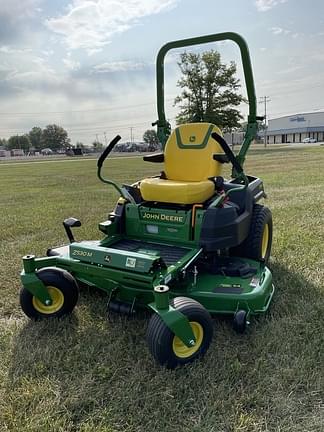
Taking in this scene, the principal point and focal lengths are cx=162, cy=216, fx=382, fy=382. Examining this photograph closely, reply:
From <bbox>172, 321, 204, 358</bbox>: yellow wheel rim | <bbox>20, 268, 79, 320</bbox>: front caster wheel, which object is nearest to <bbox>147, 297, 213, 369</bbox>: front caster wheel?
<bbox>172, 321, 204, 358</bbox>: yellow wheel rim

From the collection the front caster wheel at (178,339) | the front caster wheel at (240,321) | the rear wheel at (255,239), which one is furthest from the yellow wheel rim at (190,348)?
the rear wheel at (255,239)

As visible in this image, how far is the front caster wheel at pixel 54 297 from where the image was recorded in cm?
273

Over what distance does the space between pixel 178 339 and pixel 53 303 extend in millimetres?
1066

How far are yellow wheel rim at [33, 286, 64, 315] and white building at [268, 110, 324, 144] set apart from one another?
94166mm

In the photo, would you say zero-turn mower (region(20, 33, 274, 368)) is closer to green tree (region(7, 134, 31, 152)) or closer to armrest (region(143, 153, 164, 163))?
armrest (region(143, 153, 164, 163))

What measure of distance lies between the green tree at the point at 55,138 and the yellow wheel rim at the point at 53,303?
3911 inches

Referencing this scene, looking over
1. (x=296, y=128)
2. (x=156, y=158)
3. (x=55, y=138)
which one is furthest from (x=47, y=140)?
(x=156, y=158)

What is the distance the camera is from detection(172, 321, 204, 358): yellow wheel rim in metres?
2.23

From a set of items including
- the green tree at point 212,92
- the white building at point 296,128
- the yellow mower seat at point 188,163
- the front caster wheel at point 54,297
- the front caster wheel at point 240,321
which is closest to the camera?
the front caster wheel at point 240,321

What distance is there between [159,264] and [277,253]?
2.06 metres

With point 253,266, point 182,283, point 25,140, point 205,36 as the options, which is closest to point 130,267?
point 182,283

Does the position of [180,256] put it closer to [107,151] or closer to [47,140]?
[107,151]

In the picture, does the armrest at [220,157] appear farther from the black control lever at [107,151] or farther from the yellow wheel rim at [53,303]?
the yellow wheel rim at [53,303]

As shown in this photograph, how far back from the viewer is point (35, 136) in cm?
10362
